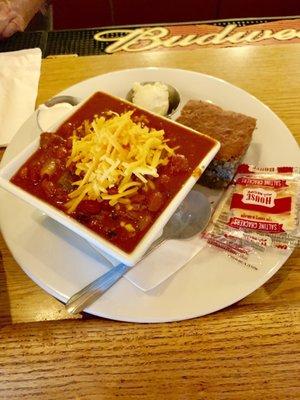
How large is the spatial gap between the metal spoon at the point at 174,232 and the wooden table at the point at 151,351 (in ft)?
0.20

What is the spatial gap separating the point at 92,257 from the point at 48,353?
26 cm

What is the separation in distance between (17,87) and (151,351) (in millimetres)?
1112

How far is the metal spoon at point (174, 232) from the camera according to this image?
0.99 metres

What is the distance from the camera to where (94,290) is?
1.01 metres

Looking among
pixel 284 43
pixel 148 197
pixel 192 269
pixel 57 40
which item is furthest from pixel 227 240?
pixel 57 40

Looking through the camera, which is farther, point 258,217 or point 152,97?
point 152,97

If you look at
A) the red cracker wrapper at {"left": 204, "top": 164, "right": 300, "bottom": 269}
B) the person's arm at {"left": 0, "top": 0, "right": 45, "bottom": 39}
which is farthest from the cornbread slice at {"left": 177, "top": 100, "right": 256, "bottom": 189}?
the person's arm at {"left": 0, "top": 0, "right": 45, "bottom": 39}

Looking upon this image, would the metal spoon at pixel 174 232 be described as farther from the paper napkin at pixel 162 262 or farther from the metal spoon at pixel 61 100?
the metal spoon at pixel 61 100

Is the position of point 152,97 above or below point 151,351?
above

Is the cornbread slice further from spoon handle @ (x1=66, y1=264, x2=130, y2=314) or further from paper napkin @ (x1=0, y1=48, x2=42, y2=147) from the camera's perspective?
paper napkin @ (x1=0, y1=48, x2=42, y2=147)

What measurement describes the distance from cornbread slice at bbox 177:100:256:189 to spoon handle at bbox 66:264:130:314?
434 millimetres

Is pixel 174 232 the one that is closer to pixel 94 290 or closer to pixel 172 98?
pixel 94 290

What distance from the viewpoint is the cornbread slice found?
126 centimetres

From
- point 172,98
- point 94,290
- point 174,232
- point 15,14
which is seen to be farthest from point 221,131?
point 15,14
